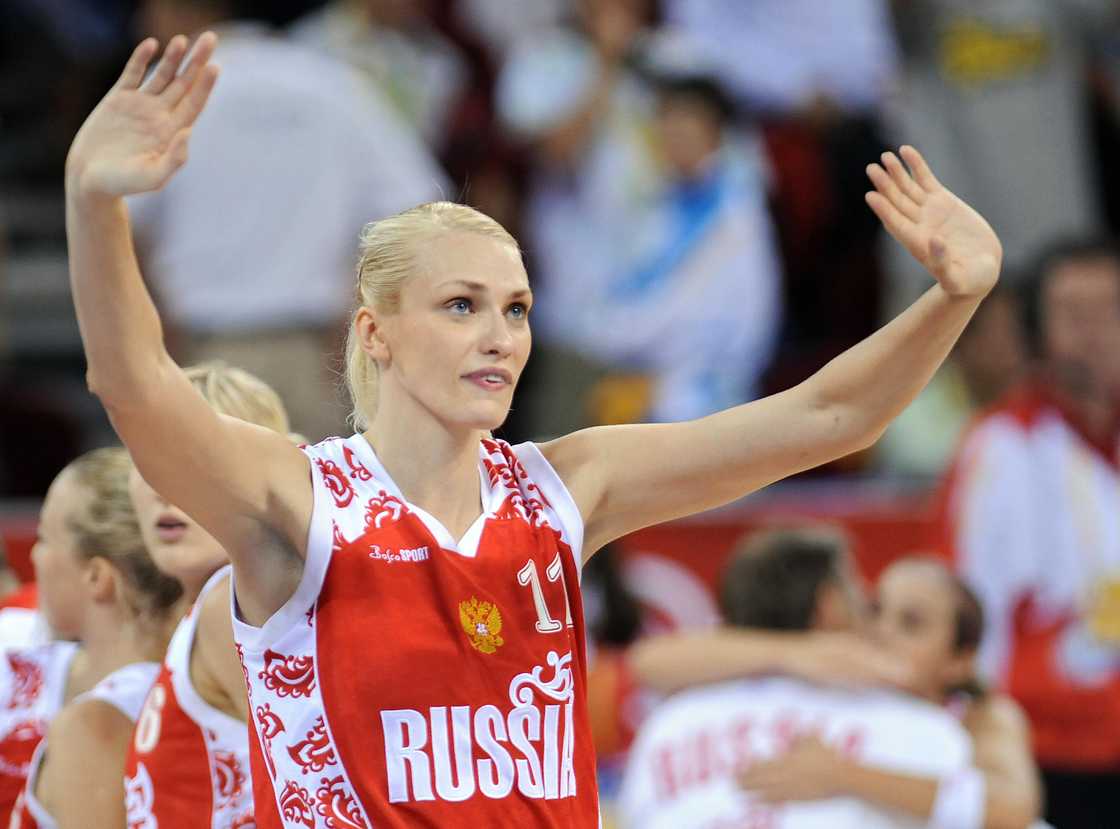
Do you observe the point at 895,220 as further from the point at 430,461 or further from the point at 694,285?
the point at 694,285

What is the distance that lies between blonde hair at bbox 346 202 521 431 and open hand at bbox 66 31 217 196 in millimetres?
448

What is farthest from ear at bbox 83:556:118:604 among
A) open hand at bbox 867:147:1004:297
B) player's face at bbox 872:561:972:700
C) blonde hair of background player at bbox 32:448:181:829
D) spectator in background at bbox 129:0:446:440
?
spectator in background at bbox 129:0:446:440

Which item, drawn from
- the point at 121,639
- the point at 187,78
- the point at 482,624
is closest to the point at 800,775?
the point at 121,639

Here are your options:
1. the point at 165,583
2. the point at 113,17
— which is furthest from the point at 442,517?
the point at 113,17

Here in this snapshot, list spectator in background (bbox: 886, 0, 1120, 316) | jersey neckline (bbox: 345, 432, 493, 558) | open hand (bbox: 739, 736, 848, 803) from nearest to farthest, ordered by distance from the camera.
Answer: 1. jersey neckline (bbox: 345, 432, 493, 558)
2. open hand (bbox: 739, 736, 848, 803)
3. spectator in background (bbox: 886, 0, 1120, 316)

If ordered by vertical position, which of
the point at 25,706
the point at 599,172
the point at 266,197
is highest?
the point at 599,172

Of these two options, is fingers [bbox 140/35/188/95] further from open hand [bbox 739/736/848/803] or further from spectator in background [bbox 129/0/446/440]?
spectator in background [bbox 129/0/446/440]

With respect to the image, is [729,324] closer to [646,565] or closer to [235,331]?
[646,565]

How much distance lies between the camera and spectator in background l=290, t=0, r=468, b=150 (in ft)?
28.1

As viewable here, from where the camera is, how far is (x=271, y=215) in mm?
7375

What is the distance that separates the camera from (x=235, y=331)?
24.3ft

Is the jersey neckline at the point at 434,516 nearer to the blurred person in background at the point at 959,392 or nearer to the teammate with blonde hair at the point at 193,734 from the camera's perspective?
the teammate with blonde hair at the point at 193,734

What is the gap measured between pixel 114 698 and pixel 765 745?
81.1 inches

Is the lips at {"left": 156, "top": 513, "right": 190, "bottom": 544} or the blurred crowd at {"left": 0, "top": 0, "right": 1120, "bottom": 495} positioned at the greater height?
the blurred crowd at {"left": 0, "top": 0, "right": 1120, "bottom": 495}
